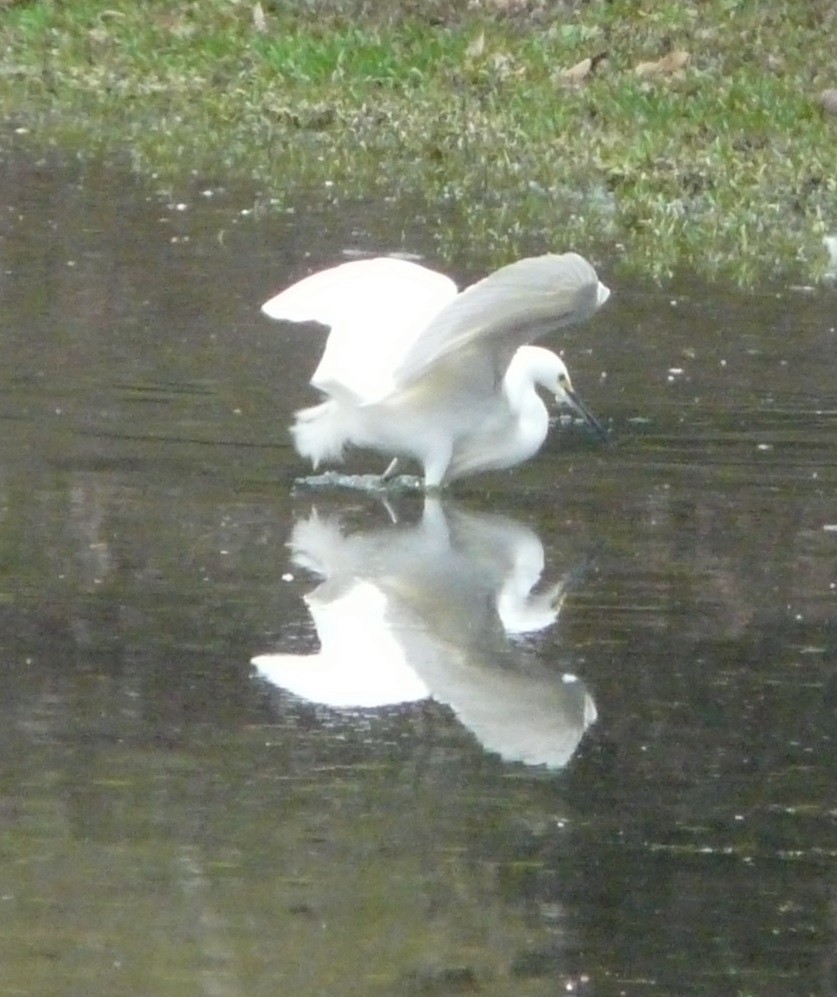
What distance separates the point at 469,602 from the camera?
6.50m

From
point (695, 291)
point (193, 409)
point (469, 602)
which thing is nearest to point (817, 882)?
point (469, 602)

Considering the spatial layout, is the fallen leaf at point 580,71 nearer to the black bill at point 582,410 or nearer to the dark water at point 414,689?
the dark water at point 414,689

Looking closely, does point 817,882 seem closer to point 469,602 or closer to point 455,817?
point 455,817

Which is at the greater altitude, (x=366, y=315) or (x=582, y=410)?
(x=366, y=315)

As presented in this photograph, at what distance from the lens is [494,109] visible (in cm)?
1519

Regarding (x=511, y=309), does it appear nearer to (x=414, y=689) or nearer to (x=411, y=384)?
(x=411, y=384)

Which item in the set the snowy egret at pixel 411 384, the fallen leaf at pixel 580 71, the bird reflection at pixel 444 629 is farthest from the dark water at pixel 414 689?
the fallen leaf at pixel 580 71

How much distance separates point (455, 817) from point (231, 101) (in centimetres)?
1138

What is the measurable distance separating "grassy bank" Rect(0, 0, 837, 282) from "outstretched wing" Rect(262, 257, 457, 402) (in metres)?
3.41

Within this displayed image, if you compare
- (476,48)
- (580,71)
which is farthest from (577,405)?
(476,48)

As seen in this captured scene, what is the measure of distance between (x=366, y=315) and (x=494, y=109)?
7.65m

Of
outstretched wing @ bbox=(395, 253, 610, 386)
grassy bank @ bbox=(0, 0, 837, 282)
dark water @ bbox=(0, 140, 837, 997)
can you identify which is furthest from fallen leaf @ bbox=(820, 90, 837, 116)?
outstretched wing @ bbox=(395, 253, 610, 386)

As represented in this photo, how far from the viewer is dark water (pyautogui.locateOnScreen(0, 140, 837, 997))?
14.8 ft

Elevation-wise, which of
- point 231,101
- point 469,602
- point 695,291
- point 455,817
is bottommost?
point 231,101
